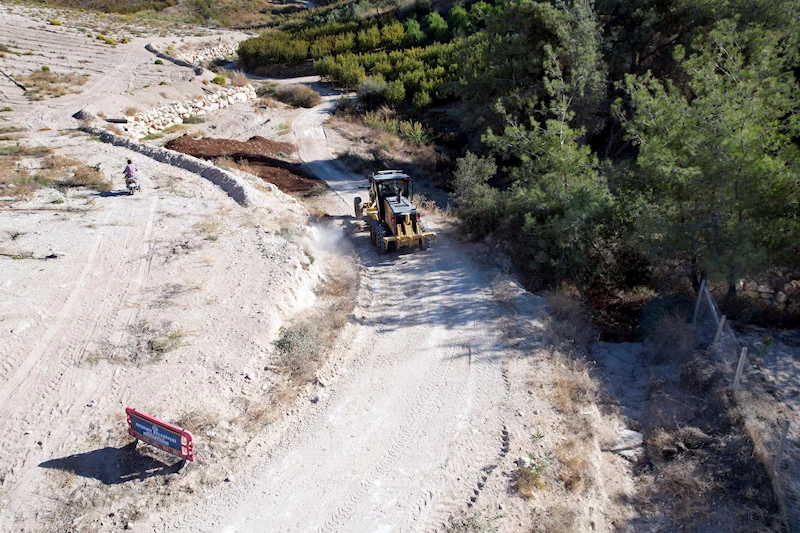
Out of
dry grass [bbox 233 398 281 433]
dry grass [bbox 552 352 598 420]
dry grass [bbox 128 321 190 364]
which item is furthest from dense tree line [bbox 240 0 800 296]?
dry grass [bbox 128 321 190 364]

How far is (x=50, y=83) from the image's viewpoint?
36062 mm

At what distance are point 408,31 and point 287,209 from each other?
39.9 meters

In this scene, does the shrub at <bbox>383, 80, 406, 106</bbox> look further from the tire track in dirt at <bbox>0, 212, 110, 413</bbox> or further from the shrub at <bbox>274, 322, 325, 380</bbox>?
the shrub at <bbox>274, 322, 325, 380</bbox>

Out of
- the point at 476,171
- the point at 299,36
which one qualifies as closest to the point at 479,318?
the point at 476,171

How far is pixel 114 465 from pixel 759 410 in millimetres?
11225

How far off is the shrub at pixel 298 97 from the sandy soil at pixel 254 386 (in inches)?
957

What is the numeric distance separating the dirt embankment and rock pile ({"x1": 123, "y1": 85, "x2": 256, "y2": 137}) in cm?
358

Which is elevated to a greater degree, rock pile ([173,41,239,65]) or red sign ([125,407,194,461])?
rock pile ([173,41,239,65])

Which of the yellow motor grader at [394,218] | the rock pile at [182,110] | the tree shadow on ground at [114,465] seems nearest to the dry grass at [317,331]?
the yellow motor grader at [394,218]

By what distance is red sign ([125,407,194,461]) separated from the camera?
8.60 metres

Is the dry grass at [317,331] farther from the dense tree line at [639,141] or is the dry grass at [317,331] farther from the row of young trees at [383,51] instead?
the row of young trees at [383,51]

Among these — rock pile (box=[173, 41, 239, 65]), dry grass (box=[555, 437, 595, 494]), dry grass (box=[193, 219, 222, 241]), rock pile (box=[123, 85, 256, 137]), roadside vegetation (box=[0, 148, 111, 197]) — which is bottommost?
dry grass (box=[555, 437, 595, 494])

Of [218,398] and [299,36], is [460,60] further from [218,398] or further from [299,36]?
[299,36]

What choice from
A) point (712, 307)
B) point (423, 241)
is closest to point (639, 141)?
point (712, 307)
